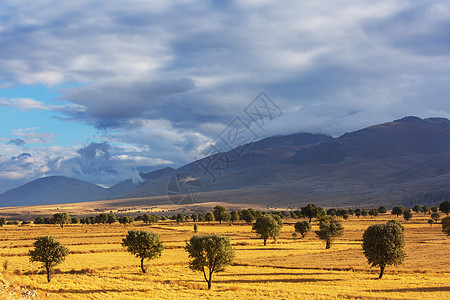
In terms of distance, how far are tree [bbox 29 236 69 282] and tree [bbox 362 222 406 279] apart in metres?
45.1

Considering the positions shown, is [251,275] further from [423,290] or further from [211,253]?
[423,290]

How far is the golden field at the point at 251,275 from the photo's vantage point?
45.3 m

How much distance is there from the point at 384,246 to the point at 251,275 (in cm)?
1976

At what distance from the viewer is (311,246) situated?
95.7 m

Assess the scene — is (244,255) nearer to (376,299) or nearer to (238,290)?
(238,290)

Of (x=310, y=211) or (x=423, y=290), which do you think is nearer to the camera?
(x=423, y=290)

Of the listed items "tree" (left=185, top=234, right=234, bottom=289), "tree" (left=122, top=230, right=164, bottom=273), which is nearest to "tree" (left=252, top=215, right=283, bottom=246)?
"tree" (left=122, top=230, right=164, bottom=273)

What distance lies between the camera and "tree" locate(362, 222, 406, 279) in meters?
57.4

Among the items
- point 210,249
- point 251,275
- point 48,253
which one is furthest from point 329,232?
point 48,253

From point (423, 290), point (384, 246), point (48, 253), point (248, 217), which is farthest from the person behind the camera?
point (248, 217)

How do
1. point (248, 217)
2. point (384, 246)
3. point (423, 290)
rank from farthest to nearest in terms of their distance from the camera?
point (248, 217) → point (384, 246) → point (423, 290)

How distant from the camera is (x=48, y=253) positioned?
57.4m

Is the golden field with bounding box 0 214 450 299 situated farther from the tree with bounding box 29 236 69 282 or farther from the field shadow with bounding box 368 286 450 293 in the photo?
the tree with bounding box 29 236 69 282

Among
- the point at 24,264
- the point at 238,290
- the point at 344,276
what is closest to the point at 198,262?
the point at 238,290
